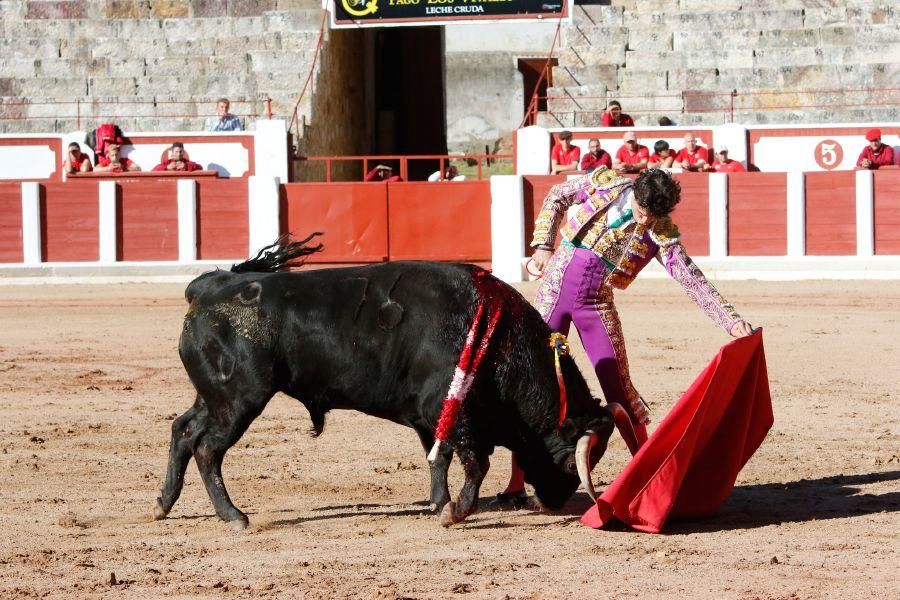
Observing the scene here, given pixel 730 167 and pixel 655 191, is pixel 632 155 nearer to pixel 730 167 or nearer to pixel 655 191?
pixel 730 167

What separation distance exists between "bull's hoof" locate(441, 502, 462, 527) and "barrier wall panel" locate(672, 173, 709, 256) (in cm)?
932

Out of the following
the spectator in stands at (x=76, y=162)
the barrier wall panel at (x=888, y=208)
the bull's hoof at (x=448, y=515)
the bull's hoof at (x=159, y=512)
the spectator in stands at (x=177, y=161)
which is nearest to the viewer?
the bull's hoof at (x=448, y=515)

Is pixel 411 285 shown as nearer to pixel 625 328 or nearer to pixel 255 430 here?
pixel 255 430

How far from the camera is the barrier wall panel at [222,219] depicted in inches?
531

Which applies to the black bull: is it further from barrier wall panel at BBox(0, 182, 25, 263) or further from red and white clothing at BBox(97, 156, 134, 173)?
red and white clothing at BBox(97, 156, 134, 173)

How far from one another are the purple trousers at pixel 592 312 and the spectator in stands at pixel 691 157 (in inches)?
369

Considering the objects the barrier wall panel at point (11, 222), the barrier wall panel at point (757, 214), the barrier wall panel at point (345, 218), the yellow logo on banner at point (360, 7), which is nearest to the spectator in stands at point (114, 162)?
the barrier wall panel at point (11, 222)

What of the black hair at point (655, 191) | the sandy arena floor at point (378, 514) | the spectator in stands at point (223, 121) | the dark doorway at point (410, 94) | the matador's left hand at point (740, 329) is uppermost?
the dark doorway at point (410, 94)

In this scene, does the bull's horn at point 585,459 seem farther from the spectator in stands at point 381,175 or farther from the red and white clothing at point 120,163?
the red and white clothing at point 120,163

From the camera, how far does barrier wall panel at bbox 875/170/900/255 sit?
506 inches

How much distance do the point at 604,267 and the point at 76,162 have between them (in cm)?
1090

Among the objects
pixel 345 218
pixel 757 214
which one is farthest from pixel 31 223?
pixel 757 214

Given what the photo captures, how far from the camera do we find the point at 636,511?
3930mm

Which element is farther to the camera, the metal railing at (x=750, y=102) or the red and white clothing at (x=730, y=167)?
the metal railing at (x=750, y=102)
